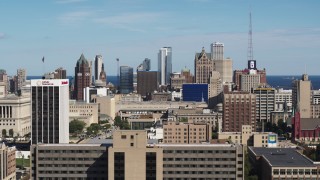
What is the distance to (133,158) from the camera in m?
48.9

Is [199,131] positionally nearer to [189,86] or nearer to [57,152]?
[57,152]

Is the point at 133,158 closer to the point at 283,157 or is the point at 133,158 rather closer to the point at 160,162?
the point at 160,162

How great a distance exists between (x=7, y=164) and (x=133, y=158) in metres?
19.1

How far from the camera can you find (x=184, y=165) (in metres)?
50.9

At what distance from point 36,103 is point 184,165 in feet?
104

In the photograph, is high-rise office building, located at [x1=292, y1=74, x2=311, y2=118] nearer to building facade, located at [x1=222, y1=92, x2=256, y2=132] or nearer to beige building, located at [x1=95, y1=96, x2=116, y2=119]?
building facade, located at [x1=222, y1=92, x2=256, y2=132]

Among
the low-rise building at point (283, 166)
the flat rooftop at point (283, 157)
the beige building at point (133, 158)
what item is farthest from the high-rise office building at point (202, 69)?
the beige building at point (133, 158)

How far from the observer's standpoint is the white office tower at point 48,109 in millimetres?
77875

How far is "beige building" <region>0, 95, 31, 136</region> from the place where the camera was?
109125 mm

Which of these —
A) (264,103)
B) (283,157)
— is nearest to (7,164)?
(283,157)

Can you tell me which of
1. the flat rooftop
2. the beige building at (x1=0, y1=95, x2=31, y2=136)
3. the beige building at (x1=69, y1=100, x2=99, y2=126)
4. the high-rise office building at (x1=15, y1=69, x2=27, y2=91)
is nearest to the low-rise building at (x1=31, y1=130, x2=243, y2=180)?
the flat rooftop

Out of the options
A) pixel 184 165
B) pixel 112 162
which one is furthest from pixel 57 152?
pixel 184 165

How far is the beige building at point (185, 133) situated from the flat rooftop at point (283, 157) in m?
13.4

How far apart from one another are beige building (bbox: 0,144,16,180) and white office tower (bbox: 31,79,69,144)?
11576 mm
